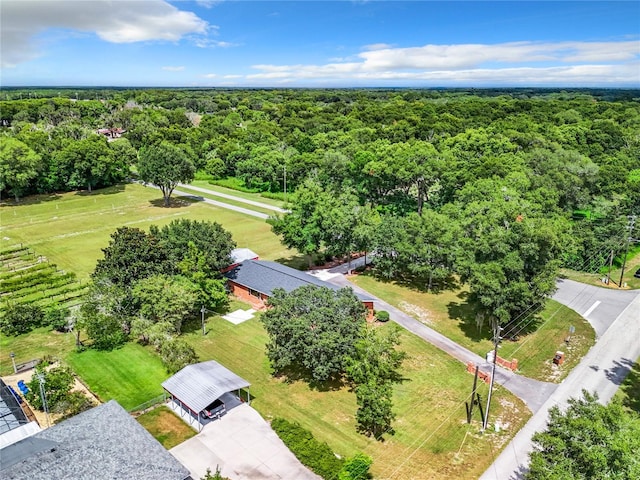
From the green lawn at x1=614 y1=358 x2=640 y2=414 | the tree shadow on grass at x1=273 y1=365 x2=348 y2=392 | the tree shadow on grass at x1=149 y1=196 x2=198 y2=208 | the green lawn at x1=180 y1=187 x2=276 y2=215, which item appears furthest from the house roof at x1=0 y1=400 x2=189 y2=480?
the tree shadow on grass at x1=149 y1=196 x2=198 y2=208

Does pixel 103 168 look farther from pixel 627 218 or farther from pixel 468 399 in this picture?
pixel 627 218

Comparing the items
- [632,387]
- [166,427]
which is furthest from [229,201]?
[632,387]

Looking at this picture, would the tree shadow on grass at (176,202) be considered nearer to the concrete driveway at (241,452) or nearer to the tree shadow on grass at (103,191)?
the tree shadow on grass at (103,191)

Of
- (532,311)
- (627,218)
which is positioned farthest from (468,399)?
(627,218)

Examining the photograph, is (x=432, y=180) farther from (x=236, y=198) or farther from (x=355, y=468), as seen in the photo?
(x=355, y=468)

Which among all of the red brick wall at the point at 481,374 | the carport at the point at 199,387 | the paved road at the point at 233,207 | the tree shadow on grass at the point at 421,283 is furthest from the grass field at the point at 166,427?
the paved road at the point at 233,207

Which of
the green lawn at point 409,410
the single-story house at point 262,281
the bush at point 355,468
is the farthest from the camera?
the single-story house at point 262,281

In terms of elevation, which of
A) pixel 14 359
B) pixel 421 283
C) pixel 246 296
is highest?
pixel 14 359

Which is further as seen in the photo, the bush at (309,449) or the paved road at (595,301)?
the paved road at (595,301)
